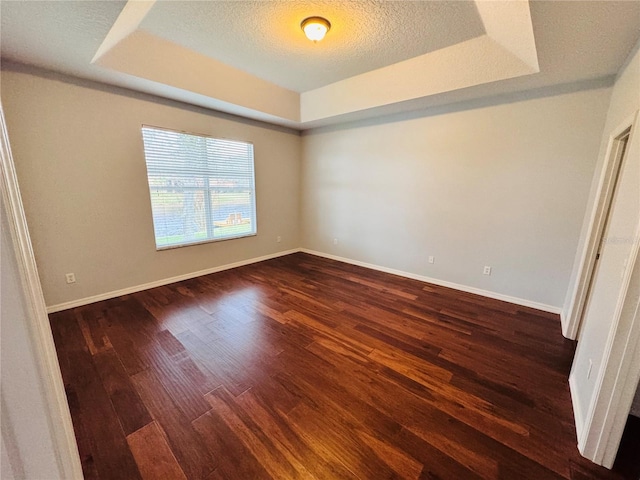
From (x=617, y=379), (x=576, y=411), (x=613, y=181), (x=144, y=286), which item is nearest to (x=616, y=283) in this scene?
(x=617, y=379)

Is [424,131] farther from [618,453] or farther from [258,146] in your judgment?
[618,453]

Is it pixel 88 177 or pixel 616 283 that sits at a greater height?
pixel 88 177

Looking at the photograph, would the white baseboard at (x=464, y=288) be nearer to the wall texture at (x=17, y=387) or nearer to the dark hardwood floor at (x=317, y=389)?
the dark hardwood floor at (x=317, y=389)

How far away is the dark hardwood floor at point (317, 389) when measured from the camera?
137cm

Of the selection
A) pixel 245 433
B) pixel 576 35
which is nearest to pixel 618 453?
pixel 245 433

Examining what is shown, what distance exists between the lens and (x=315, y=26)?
2229mm

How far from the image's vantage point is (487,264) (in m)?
3.40

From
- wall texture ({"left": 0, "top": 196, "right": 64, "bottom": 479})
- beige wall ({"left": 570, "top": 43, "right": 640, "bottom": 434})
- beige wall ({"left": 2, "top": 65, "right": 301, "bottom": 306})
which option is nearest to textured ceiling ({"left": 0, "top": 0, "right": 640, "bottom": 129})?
beige wall ({"left": 2, "top": 65, "right": 301, "bottom": 306})

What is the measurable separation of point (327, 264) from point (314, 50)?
3.19 metres

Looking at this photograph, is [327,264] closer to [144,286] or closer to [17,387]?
[144,286]

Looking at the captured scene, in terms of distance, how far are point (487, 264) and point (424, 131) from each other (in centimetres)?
203

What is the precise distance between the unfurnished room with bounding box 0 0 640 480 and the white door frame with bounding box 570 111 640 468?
1 cm

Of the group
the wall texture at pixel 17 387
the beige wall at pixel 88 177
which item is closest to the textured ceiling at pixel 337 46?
the beige wall at pixel 88 177

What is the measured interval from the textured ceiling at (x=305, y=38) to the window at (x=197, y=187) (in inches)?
48.4
